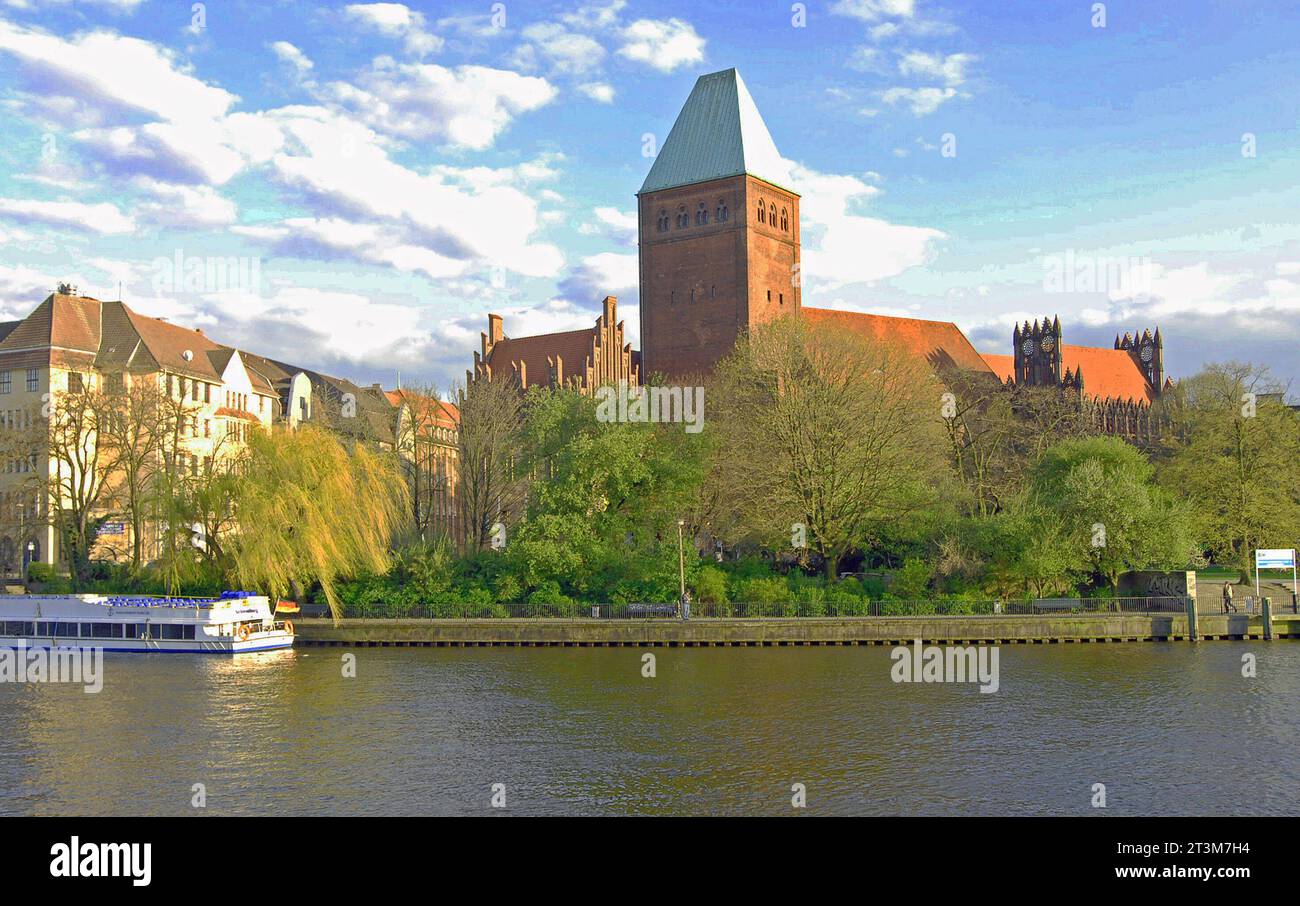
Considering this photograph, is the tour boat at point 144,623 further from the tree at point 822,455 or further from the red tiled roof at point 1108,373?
the red tiled roof at point 1108,373

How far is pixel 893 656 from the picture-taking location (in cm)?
4106

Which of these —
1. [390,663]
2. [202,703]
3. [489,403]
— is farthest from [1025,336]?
[202,703]

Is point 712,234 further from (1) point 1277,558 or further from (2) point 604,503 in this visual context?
(1) point 1277,558

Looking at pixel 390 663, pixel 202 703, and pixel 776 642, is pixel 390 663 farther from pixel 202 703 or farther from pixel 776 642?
pixel 776 642

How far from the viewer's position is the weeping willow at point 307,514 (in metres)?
46.9

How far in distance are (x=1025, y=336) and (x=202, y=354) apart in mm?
71012

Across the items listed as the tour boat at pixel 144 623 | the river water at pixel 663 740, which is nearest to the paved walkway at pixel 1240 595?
the river water at pixel 663 740

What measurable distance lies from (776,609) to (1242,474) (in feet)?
84.1

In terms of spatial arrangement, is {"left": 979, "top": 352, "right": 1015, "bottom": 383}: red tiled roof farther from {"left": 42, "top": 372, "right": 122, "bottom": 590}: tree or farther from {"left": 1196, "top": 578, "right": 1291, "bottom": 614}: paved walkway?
{"left": 42, "top": 372, "right": 122, "bottom": 590}: tree

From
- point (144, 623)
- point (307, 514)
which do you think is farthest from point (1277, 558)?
point (144, 623)

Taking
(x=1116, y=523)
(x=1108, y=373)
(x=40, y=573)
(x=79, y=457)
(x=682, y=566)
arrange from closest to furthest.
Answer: (x=682, y=566), (x=1116, y=523), (x=79, y=457), (x=40, y=573), (x=1108, y=373)

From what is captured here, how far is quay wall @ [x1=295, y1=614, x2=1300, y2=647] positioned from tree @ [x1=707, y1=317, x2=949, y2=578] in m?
6.27

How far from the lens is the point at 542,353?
8988 cm
